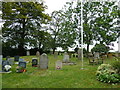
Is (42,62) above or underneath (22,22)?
underneath

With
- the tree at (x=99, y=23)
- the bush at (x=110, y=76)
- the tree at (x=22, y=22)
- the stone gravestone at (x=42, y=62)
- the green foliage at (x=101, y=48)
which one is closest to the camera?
the bush at (x=110, y=76)

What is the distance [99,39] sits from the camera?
16641 mm

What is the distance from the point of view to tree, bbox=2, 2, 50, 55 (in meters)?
20.7

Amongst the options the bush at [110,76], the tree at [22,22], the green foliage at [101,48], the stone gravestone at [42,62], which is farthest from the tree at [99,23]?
the bush at [110,76]

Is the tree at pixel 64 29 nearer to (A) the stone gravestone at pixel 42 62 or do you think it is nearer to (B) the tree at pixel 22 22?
(B) the tree at pixel 22 22

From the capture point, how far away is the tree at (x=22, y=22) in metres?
20.7

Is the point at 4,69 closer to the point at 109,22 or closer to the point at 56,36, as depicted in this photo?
the point at 109,22

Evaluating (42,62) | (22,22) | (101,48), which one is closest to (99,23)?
(101,48)

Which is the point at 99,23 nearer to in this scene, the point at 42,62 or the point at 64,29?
the point at 64,29

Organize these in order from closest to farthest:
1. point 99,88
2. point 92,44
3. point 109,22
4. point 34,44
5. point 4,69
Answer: point 99,88
point 4,69
point 109,22
point 92,44
point 34,44

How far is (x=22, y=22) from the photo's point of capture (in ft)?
72.0

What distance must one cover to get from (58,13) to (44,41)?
23.0ft

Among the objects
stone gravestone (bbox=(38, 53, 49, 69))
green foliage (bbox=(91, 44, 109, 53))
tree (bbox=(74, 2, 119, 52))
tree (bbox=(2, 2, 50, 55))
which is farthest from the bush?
tree (bbox=(2, 2, 50, 55))

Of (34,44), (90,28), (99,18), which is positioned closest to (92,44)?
(90,28)
